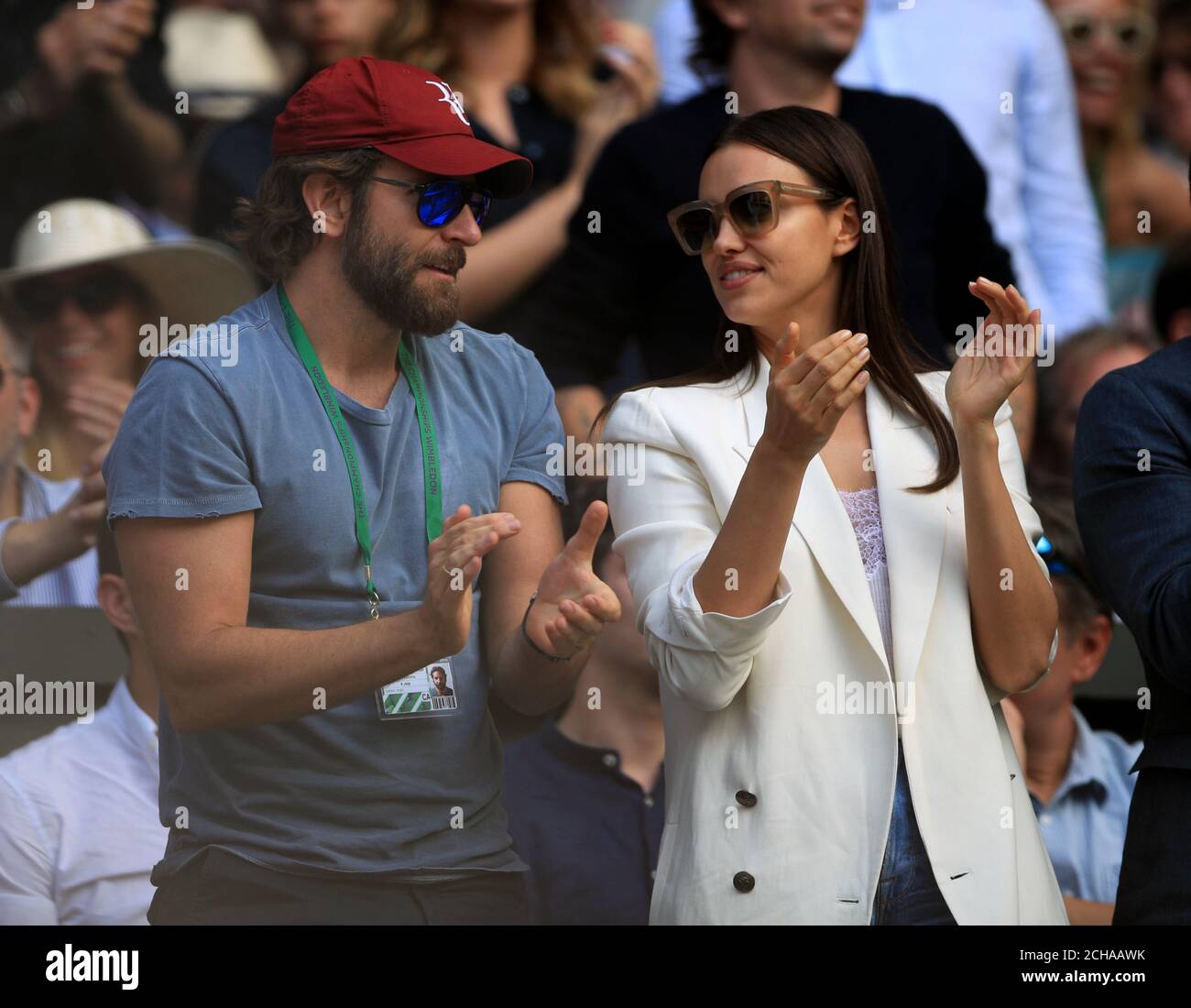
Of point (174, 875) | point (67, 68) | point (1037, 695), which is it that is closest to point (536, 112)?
point (67, 68)

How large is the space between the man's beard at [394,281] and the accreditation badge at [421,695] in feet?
1.84

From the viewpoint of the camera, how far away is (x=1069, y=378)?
4410mm

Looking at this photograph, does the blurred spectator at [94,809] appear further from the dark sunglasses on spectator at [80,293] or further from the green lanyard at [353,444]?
the green lanyard at [353,444]

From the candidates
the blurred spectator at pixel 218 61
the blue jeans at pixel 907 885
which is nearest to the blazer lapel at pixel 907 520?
the blue jeans at pixel 907 885

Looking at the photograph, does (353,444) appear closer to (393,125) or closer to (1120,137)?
(393,125)

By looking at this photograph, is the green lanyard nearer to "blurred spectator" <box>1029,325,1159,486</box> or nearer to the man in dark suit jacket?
the man in dark suit jacket

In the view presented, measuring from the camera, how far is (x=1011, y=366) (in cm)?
276

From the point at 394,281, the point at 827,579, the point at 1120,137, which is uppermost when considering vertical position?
the point at 1120,137

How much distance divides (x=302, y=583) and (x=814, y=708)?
831 mm

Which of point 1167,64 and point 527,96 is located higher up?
point 1167,64

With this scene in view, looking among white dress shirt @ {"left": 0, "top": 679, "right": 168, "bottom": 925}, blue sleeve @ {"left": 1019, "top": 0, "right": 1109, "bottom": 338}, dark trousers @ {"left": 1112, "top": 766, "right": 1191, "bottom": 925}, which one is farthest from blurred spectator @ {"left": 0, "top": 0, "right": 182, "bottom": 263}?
dark trousers @ {"left": 1112, "top": 766, "right": 1191, "bottom": 925}

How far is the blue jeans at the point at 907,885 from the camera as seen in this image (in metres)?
2.64

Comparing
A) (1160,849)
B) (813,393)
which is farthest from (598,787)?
(813,393)
